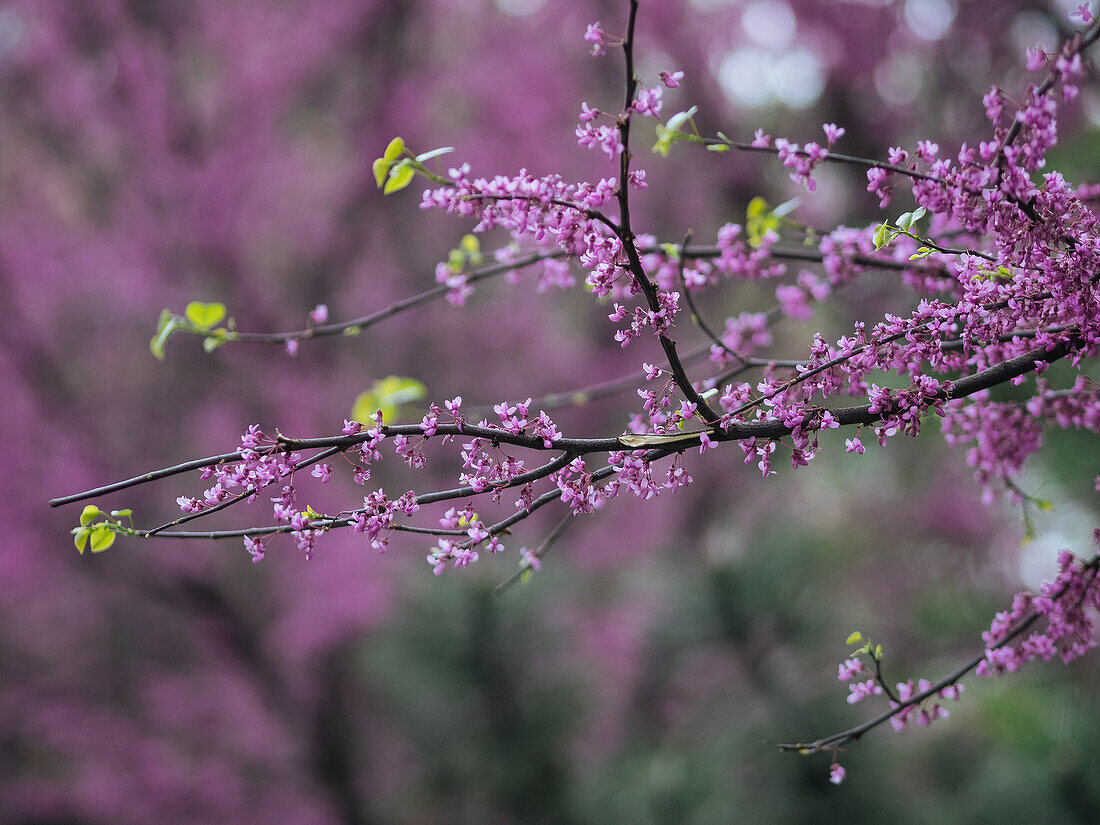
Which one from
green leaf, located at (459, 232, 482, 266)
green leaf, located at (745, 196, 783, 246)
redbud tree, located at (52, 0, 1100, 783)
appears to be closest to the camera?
redbud tree, located at (52, 0, 1100, 783)

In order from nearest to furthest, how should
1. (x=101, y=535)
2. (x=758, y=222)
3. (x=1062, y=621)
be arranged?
(x=101, y=535), (x=1062, y=621), (x=758, y=222)

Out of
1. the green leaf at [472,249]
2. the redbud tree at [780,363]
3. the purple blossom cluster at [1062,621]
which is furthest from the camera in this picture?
the green leaf at [472,249]

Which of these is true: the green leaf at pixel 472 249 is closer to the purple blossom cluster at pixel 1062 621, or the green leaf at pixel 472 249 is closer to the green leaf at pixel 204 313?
the green leaf at pixel 204 313

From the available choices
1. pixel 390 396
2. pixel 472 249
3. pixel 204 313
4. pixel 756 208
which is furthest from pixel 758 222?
pixel 204 313

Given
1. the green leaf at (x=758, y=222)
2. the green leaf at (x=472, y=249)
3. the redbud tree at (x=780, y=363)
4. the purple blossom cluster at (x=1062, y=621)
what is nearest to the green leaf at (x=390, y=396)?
the green leaf at (x=472, y=249)

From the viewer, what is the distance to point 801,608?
Answer: 2.37 meters

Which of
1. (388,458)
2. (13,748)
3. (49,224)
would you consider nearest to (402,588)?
(388,458)

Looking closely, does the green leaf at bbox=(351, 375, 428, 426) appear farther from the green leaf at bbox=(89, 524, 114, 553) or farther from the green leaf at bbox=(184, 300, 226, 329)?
the green leaf at bbox=(89, 524, 114, 553)

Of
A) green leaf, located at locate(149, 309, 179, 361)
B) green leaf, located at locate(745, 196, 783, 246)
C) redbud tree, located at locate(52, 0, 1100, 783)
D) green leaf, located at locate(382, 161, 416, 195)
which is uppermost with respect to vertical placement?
green leaf, located at locate(149, 309, 179, 361)

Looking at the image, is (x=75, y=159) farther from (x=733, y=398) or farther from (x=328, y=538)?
(x=733, y=398)

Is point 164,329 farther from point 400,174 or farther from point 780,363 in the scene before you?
point 780,363

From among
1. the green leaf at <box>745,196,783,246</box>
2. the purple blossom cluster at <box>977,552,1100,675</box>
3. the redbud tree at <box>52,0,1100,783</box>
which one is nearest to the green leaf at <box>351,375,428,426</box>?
the redbud tree at <box>52,0,1100,783</box>

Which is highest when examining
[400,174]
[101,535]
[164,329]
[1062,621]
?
[164,329]

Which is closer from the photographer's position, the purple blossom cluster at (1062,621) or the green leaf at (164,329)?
the purple blossom cluster at (1062,621)
